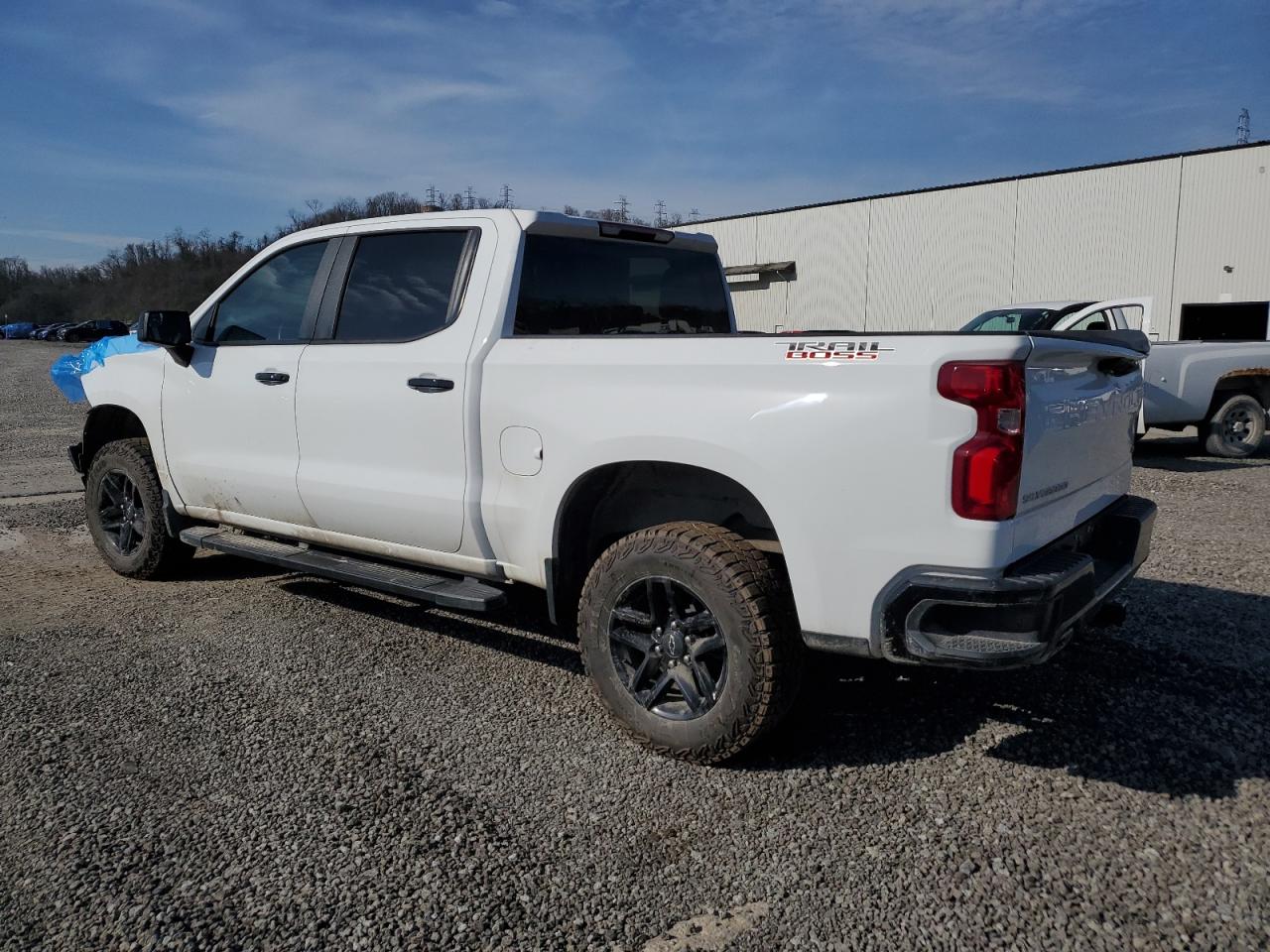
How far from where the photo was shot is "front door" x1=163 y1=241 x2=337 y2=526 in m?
4.57

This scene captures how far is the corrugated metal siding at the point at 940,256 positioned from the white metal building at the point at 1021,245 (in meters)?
0.03

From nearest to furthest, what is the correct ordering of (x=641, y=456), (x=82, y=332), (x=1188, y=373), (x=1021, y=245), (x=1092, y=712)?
(x=641, y=456) → (x=1092, y=712) → (x=1188, y=373) → (x=1021, y=245) → (x=82, y=332)

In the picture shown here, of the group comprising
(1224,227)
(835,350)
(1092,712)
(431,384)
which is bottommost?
(1092,712)

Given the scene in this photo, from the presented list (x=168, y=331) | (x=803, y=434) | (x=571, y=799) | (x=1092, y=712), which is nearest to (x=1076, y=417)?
(x=803, y=434)

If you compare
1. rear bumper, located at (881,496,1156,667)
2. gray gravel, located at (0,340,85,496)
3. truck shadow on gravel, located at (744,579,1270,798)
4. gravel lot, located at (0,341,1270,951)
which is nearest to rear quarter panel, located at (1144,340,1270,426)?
gravel lot, located at (0,341,1270,951)

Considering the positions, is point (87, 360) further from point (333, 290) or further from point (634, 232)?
point (634, 232)

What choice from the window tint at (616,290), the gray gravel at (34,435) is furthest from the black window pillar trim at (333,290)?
the gray gravel at (34,435)

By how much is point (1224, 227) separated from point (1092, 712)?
19.0m

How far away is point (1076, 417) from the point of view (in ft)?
10.2

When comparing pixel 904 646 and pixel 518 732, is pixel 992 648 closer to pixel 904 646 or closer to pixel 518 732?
pixel 904 646

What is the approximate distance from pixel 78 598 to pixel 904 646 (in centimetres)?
464

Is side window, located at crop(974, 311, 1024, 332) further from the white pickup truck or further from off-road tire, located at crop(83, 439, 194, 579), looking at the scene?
off-road tire, located at crop(83, 439, 194, 579)

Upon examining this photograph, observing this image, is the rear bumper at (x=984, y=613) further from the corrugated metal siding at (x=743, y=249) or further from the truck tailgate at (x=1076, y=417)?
the corrugated metal siding at (x=743, y=249)

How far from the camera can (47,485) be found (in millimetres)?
8906
